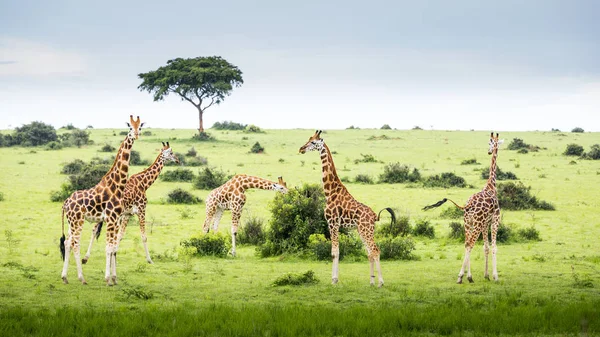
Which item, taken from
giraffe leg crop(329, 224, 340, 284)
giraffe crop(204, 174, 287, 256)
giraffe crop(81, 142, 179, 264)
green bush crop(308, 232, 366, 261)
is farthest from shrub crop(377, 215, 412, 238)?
giraffe crop(81, 142, 179, 264)

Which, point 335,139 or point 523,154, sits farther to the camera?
point 335,139

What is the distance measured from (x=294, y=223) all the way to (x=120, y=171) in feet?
21.4

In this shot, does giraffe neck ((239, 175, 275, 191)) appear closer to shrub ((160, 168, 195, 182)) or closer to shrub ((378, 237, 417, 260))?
shrub ((378, 237, 417, 260))

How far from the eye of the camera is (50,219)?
90.5 feet

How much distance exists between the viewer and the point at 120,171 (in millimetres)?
16031

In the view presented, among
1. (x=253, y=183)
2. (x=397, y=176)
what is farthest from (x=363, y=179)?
(x=253, y=183)

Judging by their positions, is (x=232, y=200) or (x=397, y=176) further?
(x=397, y=176)

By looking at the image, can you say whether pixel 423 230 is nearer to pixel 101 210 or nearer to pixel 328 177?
pixel 328 177

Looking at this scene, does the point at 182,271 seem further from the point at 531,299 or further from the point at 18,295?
the point at 531,299

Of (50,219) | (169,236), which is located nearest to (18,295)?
(169,236)

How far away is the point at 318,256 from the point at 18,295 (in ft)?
28.3

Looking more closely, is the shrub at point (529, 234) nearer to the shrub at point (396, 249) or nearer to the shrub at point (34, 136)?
the shrub at point (396, 249)

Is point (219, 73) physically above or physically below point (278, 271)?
above

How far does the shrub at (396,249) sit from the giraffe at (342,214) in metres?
4.80
